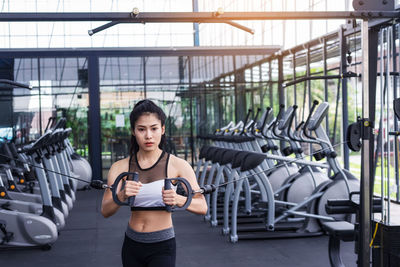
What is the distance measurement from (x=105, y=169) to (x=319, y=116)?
6.13 metres

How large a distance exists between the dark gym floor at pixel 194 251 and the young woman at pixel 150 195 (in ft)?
8.07

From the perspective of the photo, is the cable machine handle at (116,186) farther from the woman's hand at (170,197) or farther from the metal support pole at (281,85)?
the metal support pole at (281,85)

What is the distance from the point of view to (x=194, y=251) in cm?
486

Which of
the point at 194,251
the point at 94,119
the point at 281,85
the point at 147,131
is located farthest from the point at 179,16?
the point at 281,85

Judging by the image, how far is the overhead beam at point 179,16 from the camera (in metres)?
2.49

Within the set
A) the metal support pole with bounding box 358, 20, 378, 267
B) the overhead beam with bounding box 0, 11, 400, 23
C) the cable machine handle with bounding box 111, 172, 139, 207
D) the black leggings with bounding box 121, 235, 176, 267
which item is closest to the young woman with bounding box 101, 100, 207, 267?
the black leggings with bounding box 121, 235, 176, 267

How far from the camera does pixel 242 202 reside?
7.46m

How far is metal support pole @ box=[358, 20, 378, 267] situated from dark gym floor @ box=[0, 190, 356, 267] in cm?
174

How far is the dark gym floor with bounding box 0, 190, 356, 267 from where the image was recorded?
4.48 m

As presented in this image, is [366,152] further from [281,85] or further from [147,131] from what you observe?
[281,85]

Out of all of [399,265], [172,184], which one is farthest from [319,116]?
[172,184]

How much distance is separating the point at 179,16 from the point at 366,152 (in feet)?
3.69

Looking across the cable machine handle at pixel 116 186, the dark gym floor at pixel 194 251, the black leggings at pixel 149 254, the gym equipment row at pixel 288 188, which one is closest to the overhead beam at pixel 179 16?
the cable machine handle at pixel 116 186

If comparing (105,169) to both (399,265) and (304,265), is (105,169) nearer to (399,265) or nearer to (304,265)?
(304,265)
